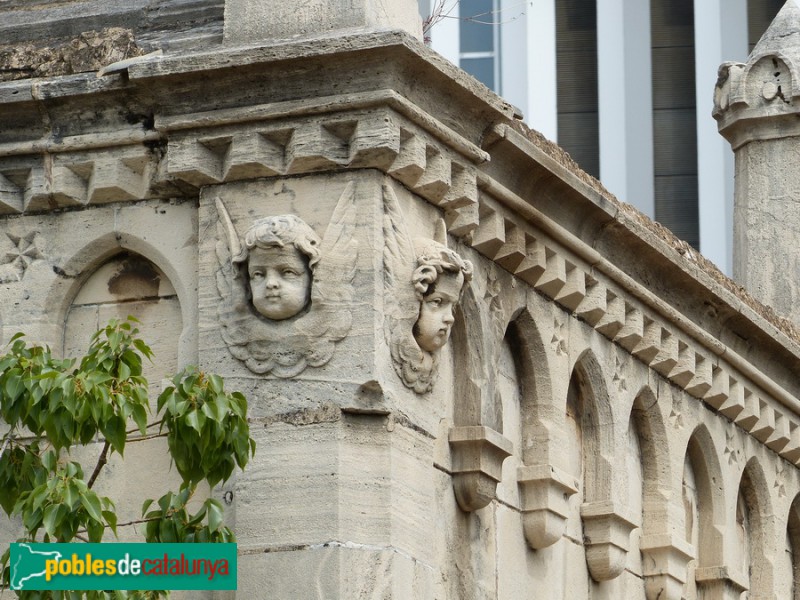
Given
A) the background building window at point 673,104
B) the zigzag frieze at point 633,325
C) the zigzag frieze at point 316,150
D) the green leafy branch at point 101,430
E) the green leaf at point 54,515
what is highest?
the background building window at point 673,104

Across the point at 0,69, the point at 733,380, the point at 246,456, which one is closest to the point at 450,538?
the point at 246,456

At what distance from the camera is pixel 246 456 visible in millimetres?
9844

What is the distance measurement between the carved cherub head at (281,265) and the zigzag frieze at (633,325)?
1.49 meters

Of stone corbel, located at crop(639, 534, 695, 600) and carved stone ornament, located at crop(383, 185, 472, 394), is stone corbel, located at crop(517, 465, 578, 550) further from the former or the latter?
carved stone ornament, located at crop(383, 185, 472, 394)

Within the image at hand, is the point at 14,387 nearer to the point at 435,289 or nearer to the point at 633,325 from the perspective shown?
the point at 435,289

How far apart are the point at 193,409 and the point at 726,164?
88.6 feet

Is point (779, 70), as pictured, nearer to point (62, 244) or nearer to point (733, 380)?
point (733, 380)

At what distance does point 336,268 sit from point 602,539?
2.87 m

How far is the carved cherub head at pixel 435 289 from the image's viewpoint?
1072 centimetres

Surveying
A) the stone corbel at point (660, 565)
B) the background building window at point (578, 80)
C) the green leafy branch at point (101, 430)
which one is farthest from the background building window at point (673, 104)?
the green leafy branch at point (101, 430)

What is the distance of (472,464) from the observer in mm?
11453

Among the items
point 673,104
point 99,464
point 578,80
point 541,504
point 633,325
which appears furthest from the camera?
point 673,104

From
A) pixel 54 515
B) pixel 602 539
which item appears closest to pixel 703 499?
pixel 602 539

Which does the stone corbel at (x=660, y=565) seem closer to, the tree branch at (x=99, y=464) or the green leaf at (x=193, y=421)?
the tree branch at (x=99, y=464)
